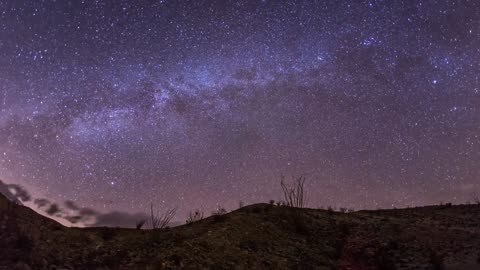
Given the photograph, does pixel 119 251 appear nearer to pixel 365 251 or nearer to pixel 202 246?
pixel 202 246

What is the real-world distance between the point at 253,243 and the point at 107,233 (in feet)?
24.9

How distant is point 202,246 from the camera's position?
785 inches

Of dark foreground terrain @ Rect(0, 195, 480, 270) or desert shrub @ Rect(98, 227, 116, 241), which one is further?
desert shrub @ Rect(98, 227, 116, 241)

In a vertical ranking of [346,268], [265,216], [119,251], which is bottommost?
[346,268]

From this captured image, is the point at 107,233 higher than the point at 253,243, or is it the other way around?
the point at 107,233

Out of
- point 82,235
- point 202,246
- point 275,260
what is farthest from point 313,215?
point 82,235

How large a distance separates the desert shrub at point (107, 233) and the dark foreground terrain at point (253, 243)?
5 centimetres

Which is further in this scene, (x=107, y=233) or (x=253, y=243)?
(x=253, y=243)

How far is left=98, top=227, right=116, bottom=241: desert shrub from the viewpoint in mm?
20925

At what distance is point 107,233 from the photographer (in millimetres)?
21438

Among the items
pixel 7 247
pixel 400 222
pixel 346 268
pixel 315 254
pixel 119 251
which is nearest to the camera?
pixel 7 247

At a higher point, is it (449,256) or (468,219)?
(468,219)

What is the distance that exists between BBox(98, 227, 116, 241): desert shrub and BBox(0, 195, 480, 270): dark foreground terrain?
0.17 ft

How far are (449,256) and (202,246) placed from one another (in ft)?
41.3
